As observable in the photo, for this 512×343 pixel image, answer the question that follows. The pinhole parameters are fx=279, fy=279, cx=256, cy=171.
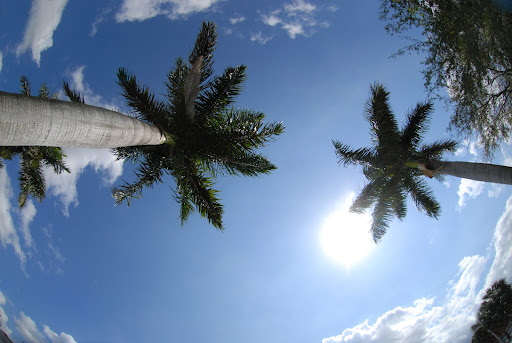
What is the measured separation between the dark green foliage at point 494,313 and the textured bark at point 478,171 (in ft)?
76.0

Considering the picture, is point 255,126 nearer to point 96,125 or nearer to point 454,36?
point 96,125

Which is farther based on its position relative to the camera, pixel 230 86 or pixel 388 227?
pixel 388 227

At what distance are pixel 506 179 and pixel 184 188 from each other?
38.3 feet

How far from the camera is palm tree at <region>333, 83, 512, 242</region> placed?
13.2 meters

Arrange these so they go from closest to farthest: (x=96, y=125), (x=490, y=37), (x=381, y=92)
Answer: (x=96, y=125)
(x=490, y=37)
(x=381, y=92)

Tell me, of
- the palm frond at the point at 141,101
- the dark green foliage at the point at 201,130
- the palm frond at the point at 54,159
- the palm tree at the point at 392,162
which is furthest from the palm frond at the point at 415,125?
the palm frond at the point at 54,159

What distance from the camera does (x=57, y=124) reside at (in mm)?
4781

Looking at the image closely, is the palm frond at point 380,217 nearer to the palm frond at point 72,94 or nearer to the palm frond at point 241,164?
the palm frond at point 241,164


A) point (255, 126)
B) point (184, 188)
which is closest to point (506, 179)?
point (255, 126)

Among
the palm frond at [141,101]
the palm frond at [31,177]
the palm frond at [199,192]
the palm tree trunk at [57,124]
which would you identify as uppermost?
the palm frond at [31,177]

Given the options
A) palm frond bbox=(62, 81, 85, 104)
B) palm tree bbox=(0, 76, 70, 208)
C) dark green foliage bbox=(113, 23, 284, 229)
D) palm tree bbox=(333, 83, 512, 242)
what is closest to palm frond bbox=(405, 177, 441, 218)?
palm tree bbox=(333, 83, 512, 242)

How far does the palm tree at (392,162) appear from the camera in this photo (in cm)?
1317

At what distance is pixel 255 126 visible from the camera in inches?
408

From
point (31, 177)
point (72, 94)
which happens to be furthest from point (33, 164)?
point (72, 94)
